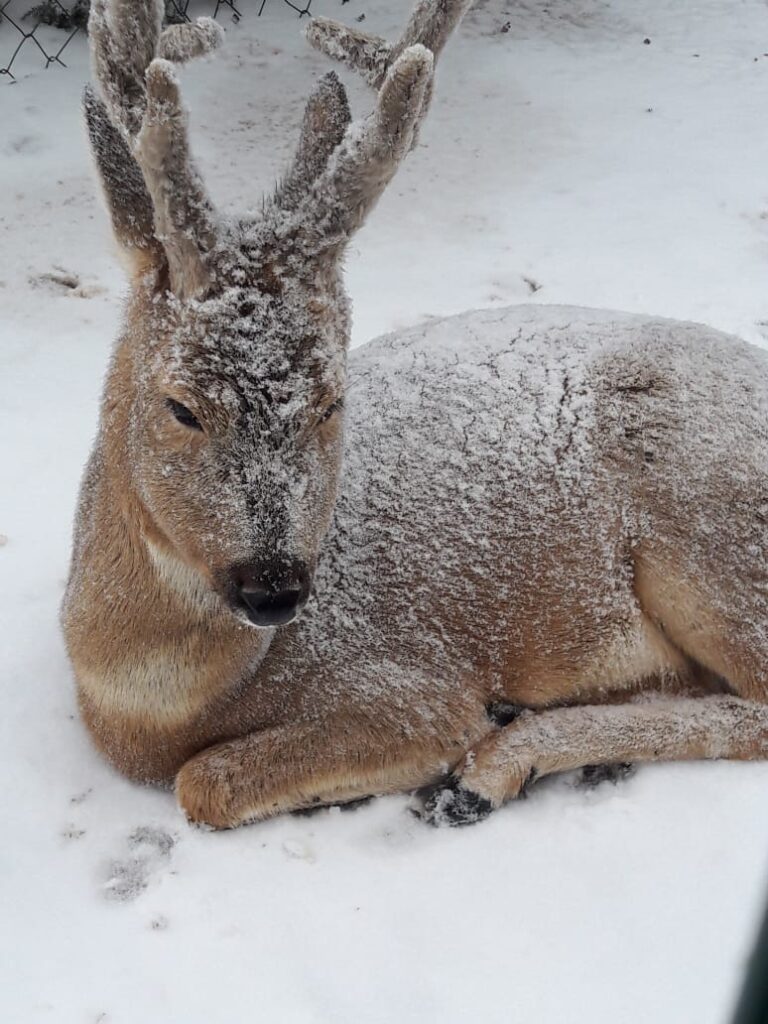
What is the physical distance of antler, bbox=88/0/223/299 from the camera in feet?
8.91

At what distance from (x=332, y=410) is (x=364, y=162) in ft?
2.18

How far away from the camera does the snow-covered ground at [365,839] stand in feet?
10.1

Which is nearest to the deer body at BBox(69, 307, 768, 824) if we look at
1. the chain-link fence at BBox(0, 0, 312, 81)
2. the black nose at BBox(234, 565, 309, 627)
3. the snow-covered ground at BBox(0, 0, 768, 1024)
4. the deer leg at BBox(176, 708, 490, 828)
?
the deer leg at BBox(176, 708, 490, 828)

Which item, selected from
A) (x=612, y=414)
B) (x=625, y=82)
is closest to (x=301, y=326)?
(x=612, y=414)

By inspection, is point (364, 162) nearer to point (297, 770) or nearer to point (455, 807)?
point (297, 770)

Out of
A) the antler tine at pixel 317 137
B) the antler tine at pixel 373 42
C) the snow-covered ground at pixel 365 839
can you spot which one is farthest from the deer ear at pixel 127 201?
the antler tine at pixel 373 42

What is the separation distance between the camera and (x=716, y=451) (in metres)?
3.92

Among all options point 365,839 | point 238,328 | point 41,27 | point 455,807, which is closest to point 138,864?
point 365,839

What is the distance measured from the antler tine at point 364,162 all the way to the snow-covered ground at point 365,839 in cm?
74

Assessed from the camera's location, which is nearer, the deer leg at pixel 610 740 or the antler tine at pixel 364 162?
the antler tine at pixel 364 162

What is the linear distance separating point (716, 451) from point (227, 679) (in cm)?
190

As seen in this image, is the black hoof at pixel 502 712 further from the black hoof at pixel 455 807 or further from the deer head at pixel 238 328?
the deer head at pixel 238 328

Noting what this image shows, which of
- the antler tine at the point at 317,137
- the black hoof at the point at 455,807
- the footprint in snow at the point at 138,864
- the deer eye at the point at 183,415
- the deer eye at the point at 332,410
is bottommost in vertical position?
the footprint in snow at the point at 138,864

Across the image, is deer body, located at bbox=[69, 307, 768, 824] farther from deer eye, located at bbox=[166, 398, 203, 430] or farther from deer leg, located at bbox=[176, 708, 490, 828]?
deer eye, located at bbox=[166, 398, 203, 430]
